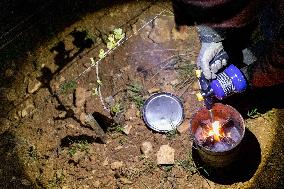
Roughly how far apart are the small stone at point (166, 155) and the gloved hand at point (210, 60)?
867 mm

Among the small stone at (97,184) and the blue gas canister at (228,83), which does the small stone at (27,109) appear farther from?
the blue gas canister at (228,83)

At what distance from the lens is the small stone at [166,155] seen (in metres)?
3.67

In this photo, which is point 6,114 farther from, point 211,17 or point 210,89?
point 211,17

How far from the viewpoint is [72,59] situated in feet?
14.8

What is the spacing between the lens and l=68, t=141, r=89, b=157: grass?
153 inches

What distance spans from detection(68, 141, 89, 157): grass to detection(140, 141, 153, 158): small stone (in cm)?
62

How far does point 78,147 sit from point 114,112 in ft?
1.85

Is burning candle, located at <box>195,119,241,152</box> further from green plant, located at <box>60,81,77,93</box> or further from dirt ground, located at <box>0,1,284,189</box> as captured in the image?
green plant, located at <box>60,81,77,93</box>

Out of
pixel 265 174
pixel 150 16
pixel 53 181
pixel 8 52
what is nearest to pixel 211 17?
pixel 265 174

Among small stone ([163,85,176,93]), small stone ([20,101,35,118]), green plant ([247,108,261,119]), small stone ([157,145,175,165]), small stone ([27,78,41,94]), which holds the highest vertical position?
small stone ([27,78,41,94])

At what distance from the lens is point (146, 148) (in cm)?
380

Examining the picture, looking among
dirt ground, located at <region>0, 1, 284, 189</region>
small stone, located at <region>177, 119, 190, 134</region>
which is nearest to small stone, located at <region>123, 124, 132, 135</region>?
dirt ground, located at <region>0, 1, 284, 189</region>

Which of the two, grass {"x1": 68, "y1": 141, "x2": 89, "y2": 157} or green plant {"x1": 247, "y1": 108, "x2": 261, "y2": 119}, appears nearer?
green plant {"x1": 247, "y1": 108, "x2": 261, "y2": 119}

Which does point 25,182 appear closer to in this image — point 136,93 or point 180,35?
point 136,93
